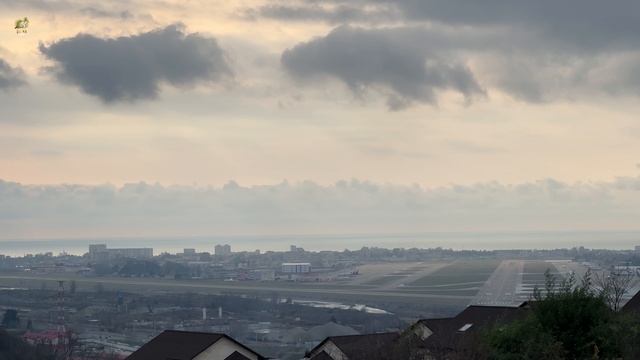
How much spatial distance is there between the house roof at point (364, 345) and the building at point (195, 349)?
280cm

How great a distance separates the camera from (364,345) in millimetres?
26516

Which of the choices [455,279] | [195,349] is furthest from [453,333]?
[455,279]

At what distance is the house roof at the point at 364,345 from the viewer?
22.5 metres

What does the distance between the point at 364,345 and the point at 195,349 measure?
218 inches

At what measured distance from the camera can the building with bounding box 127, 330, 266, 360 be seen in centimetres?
2916

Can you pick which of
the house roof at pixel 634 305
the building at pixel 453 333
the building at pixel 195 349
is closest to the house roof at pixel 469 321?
the building at pixel 453 333

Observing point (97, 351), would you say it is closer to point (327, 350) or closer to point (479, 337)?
point (327, 350)

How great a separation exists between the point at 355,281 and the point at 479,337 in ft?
427

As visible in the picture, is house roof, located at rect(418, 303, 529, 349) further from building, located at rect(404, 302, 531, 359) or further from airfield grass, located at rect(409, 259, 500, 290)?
airfield grass, located at rect(409, 259, 500, 290)

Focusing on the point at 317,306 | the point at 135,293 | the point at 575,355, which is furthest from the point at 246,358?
the point at 135,293

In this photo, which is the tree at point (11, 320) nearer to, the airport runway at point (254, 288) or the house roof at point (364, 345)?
the airport runway at point (254, 288)

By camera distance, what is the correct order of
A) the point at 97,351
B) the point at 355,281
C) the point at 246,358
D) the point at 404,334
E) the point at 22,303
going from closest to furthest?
the point at 404,334 → the point at 246,358 → the point at 97,351 → the point at 22,303 → the point at 355,281

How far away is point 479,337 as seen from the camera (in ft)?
67.5

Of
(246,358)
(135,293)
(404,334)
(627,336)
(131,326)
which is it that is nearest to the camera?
(627,336)
